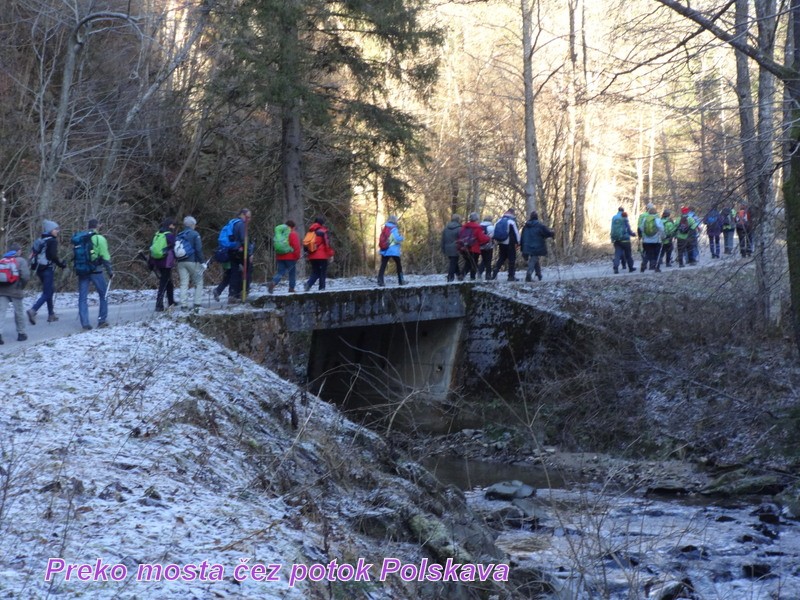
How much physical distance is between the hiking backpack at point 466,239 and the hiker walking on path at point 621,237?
4165 millimetres

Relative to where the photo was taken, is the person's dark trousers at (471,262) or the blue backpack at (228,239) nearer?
the blue backpack at (228,239)

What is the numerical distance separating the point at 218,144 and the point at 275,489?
959 inches

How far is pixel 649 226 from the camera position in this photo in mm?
23078

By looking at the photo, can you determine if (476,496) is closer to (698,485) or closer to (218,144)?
(698,485)

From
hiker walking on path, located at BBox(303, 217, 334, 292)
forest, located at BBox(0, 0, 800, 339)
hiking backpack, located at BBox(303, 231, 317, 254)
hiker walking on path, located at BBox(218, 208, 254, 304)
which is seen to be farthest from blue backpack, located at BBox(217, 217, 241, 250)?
forest, located at BBox(0, 0, 800, 339)

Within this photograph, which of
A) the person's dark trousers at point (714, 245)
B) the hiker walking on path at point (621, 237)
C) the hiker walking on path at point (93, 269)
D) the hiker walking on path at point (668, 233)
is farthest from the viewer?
the hiker walking on path at point (621, 237)

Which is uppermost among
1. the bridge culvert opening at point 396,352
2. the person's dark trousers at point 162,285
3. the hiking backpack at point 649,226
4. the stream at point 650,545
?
the hiking backpack at point 649,226

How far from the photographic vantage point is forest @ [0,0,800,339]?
2302cm

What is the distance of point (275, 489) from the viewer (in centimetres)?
789

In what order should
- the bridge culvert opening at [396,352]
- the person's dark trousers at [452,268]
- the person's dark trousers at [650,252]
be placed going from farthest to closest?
the person's dark trousers at [650,252], the person's dark trousers at [452,268], the bridge culvert opening at [396,352]

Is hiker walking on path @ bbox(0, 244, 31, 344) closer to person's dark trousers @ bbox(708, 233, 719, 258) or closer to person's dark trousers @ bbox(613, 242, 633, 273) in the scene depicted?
person's dark trousers @ bbox(708, 233, 719, 258)

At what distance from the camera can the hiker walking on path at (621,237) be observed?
76.5 ft

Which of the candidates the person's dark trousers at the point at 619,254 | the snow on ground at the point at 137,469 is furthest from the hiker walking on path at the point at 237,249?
the person's dark trousers at the point at 619,254

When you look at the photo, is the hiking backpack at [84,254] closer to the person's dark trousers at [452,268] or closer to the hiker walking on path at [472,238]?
the hiker walking on path at [472,238]
